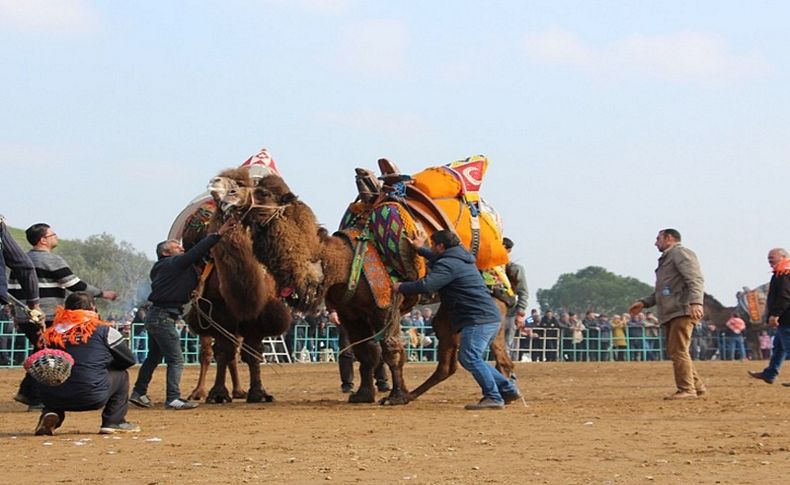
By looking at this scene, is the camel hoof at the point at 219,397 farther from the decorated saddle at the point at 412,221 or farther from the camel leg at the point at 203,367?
the decorated saddle at the point at 412,221

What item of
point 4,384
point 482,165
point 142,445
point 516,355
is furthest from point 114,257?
point 142,445

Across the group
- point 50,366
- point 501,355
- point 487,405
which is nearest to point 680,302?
point 501,355

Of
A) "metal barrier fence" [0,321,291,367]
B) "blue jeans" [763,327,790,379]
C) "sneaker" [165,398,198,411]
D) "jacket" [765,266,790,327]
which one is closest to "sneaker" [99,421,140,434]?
"sneaker" [165,398,198,411]

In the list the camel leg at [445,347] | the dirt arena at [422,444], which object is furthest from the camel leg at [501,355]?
the camel leg at [445,347]

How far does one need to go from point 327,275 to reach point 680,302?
14.0ft

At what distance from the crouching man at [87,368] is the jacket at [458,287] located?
3157 millimetres

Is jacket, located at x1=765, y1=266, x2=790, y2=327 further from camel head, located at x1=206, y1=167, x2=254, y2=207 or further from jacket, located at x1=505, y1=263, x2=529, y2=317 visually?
camel head, located at x1=206, y1=167, x2=254, y2=207

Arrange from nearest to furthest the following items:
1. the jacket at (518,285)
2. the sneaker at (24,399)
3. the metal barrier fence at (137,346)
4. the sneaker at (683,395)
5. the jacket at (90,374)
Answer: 1. the jacket at (90,374)
2. the sneaker at (24,399)
3. the sneaker at (683,395)
4. the jacket at (518,285)
5. the metal barrier fence at (137,346)

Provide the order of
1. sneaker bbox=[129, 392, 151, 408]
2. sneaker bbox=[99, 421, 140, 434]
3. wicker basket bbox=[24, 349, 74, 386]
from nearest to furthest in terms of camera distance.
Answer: wicker basket bbox=[24, 349, 74, 386]
sneaker bbox=[99, 421, 140, 434]
sneaker bbox=[129, 392, 151, 408]

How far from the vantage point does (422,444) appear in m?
9.51

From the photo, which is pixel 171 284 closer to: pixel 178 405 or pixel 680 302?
pixel 178 405

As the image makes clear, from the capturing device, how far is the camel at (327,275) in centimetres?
1280

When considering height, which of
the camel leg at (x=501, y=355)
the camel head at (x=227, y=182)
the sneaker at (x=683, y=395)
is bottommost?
the sneaker at (x=683, y=395)

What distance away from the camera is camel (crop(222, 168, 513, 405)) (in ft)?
42.0
